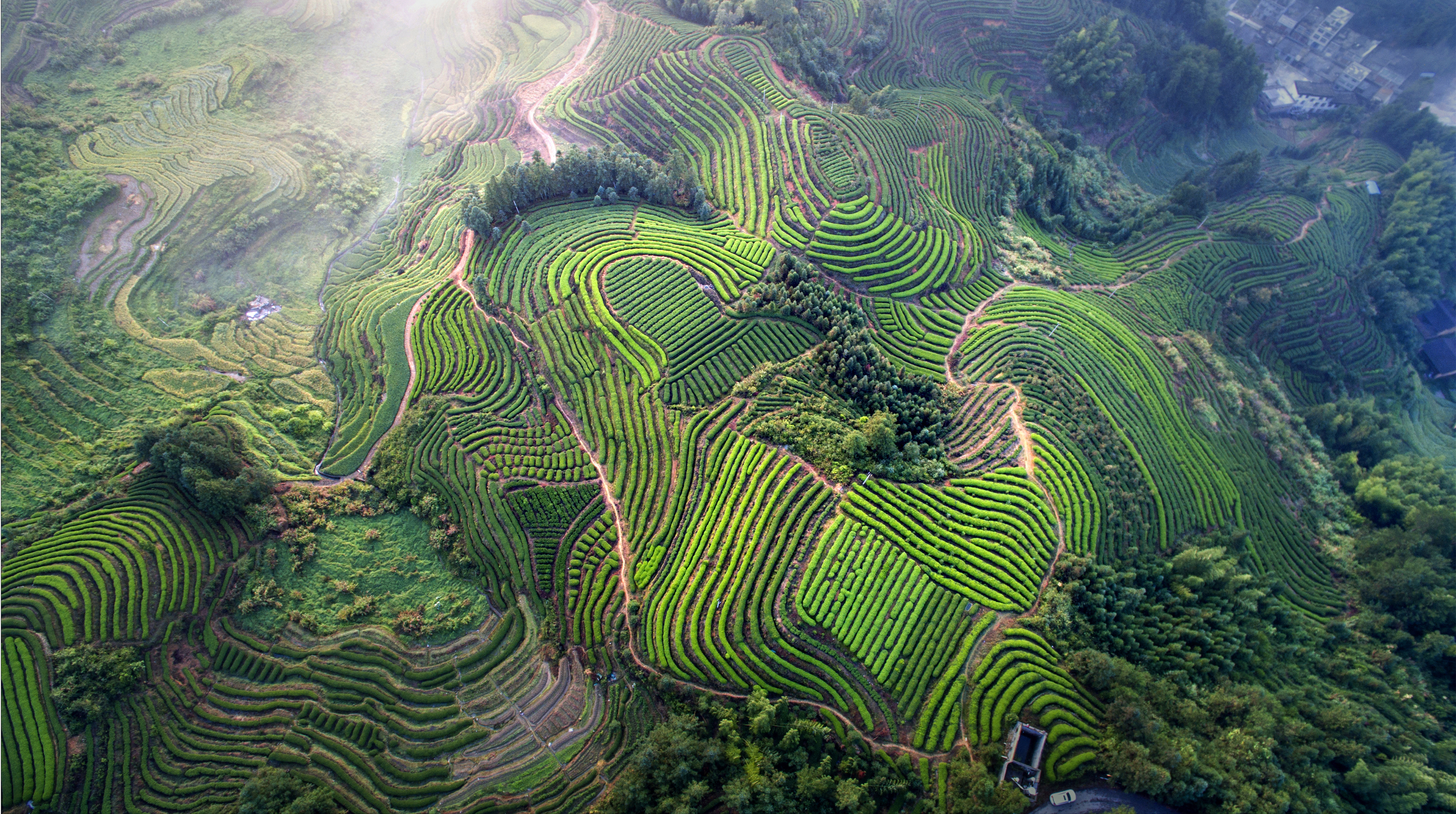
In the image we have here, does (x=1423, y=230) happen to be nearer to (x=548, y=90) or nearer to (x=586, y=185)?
(x=586, y=185)

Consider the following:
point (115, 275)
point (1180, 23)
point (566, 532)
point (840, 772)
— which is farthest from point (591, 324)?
point (1180, 23)

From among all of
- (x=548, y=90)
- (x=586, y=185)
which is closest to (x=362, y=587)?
(x=586, y=185)

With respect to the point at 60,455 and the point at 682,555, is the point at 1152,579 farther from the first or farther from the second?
the point at 60,455

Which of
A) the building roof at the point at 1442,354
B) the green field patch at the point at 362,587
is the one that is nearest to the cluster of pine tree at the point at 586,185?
the green field patch at the point at 362,587

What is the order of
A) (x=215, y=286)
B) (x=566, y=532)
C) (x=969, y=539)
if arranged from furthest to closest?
1. (x=215, y=286)
2. (x=566, y=532)
3. (x=969, y=539)

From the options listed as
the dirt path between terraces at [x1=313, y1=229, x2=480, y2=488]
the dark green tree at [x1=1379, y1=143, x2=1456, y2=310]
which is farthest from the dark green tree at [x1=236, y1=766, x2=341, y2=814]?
the dark green tree at [x1=1379, y1=143, x2=1456, y2=310]
